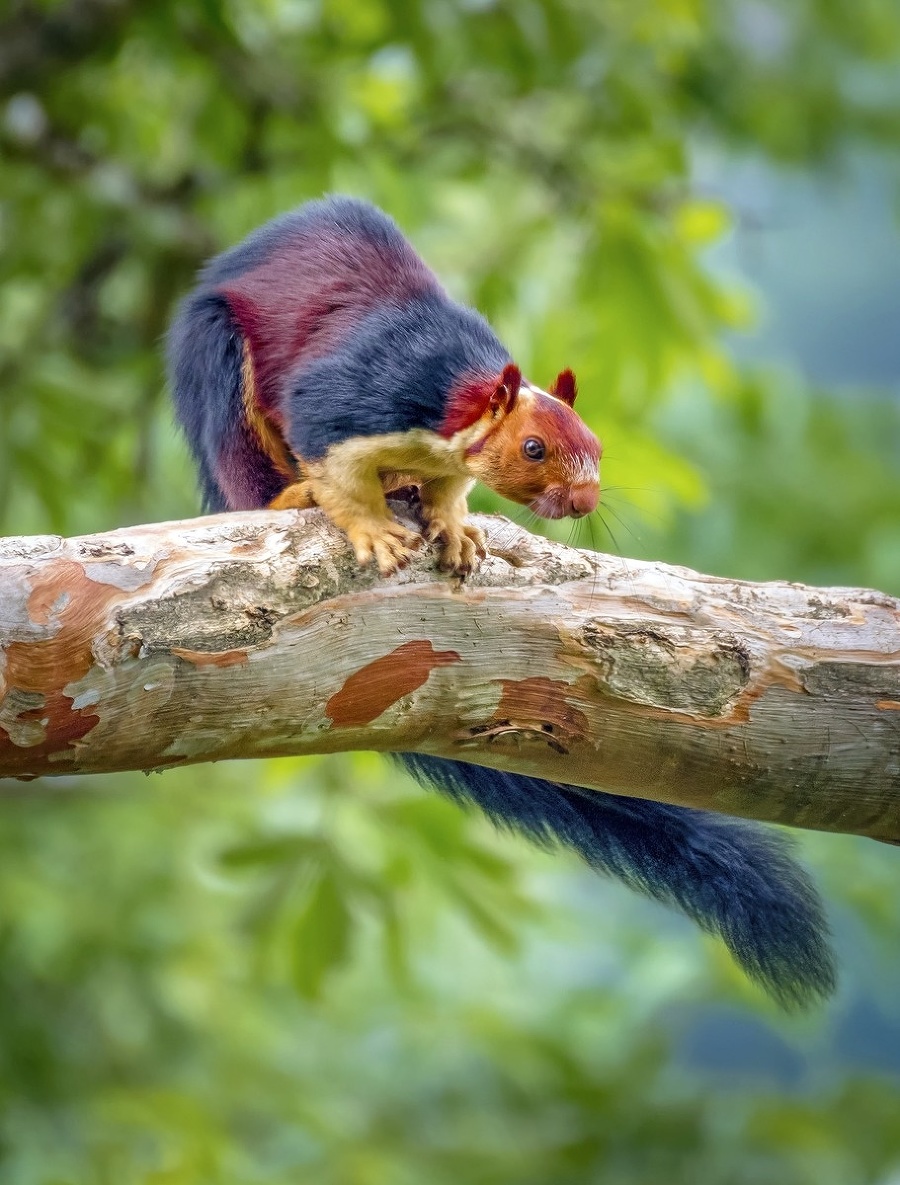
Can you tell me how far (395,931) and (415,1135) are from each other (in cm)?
143

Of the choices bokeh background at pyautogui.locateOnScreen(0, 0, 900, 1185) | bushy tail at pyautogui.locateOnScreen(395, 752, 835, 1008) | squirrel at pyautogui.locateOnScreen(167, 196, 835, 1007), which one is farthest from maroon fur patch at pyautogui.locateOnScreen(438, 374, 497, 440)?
bushy tail at pyautogui.locateOnScreen(395, 752, 835, 1008)

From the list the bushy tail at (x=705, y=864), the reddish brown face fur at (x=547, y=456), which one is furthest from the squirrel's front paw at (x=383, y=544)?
the bushy tail at (x=705, y=864)

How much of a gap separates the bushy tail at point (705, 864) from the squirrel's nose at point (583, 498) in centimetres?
35

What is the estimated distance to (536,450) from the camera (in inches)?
47.9

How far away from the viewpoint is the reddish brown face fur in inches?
47.9

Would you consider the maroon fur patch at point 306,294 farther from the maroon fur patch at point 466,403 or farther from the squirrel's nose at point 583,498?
the squirrel's nose at point 583,498

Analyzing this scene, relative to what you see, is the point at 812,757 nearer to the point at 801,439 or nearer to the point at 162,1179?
the point at 162,1179

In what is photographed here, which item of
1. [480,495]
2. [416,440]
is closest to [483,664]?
[416,440]

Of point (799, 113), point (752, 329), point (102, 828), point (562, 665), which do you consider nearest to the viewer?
point (562, 665)

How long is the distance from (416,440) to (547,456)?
15 centimetres

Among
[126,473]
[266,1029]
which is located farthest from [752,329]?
[266,1029]

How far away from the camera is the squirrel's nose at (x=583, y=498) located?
1214 millimetres

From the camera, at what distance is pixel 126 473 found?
242cm

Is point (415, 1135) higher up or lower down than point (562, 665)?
lower down
